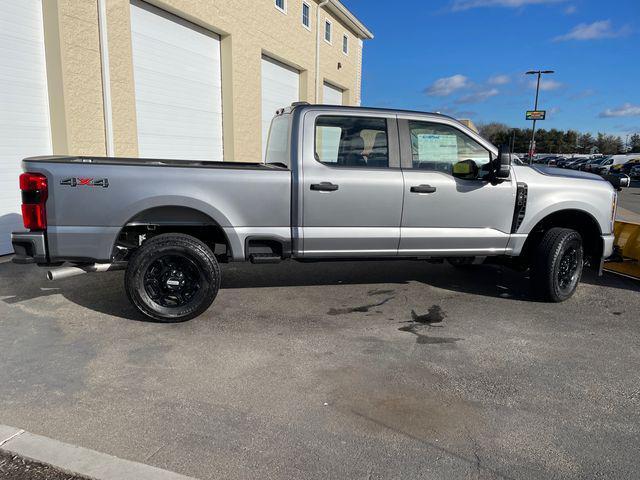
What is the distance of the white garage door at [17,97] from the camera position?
7.14 metres

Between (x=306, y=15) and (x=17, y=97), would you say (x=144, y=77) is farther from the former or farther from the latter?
(x=306, y=15)

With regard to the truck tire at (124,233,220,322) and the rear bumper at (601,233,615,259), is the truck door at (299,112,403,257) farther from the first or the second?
the rear bumper at (601,233,615,259)

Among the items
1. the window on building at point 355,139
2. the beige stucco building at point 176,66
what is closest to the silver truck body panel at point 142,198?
the window on building at point 355,139

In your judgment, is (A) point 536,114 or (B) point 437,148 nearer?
(B) point 437,148

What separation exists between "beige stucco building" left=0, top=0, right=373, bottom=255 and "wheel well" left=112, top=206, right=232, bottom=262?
397 centimetres

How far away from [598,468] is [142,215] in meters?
3.94

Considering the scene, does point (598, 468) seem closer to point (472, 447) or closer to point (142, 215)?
point (472, 447)

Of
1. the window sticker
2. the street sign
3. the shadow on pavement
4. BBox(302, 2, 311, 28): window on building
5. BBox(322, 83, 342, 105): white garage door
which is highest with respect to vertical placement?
BBox(302, 2, 311, 28): window on building

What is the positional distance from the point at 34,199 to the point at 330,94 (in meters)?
17.4

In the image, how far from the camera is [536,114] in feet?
119

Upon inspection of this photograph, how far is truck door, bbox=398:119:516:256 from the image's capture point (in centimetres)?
501

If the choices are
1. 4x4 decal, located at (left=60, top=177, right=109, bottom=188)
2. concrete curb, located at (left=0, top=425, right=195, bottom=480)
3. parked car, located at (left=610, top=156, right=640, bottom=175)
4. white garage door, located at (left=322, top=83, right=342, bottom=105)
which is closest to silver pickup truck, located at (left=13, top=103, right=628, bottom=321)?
4x4 decal, located at (left=60, top=177, right=109, bottom=188)

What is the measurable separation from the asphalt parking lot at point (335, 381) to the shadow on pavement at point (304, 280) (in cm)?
6

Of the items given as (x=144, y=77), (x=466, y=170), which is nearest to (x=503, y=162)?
(x=466, y=170)
